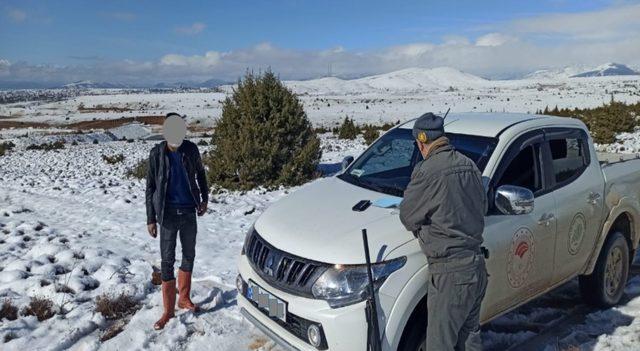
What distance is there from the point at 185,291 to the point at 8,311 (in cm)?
170

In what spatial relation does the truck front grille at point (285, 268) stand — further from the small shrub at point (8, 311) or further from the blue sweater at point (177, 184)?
the small shrub at point (8, 311)

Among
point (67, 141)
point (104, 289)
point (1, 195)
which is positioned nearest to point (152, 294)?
point (104, 289)

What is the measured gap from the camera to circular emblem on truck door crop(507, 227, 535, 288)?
3875 mm

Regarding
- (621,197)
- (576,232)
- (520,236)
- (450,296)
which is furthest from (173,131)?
(621,197)

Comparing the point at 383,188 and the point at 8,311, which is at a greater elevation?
the point at 383,188

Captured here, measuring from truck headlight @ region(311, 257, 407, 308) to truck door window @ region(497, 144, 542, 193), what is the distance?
142 cm

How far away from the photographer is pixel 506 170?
4105mm

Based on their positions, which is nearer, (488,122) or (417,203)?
(417,203)

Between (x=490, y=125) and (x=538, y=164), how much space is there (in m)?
0.53

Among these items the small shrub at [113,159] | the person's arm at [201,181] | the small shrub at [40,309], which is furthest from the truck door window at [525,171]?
the small shrub at [113,159]

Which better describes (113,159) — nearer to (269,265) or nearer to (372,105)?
(269,265)

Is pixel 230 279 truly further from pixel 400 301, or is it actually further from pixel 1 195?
pixel 1 195

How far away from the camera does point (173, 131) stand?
454 cm

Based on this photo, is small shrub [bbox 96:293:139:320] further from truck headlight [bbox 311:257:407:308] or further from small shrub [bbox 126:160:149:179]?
small shrub [bbox 126:160:149:179]
